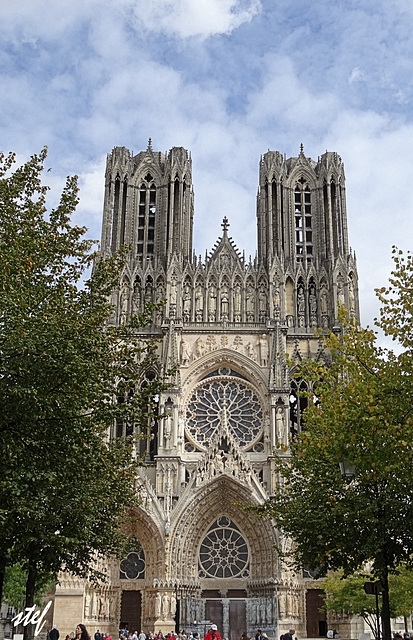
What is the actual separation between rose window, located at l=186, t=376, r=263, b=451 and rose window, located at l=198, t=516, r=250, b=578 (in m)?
4.14

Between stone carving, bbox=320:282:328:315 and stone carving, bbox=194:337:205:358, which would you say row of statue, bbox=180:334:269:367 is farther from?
stone carving, bbox=320:282:328:315

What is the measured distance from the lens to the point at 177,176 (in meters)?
42.0

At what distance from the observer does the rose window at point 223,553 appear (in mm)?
33906

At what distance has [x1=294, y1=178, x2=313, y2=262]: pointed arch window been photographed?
40.8 m

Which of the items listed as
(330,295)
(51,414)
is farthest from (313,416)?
(330,295)

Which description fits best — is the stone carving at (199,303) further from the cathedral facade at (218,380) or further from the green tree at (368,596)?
the green tree at (368,596)

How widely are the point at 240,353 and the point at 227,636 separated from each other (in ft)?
45.5

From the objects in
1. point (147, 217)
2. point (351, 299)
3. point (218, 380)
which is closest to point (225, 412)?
point (218, 380)

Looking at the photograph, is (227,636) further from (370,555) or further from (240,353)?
(370,555)

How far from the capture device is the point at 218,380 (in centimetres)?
3778

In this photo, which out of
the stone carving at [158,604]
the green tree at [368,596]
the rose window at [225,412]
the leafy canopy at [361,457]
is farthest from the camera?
the rose window at [225,412]

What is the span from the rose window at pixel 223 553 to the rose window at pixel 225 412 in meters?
4.14

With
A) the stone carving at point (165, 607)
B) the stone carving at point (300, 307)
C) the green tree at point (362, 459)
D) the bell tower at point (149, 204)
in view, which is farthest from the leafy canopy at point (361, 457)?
the bell tower at point (149, 204)

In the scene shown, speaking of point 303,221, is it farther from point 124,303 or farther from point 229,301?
point 124,303
